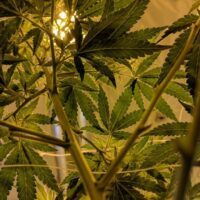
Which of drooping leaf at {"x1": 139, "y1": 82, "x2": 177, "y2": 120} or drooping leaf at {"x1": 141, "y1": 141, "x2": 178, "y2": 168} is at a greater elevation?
drooping leaf at {"x1": 139, "y1": 82, "x2": 177, "y2": 120}

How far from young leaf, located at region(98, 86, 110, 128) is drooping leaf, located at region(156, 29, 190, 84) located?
17 centimetres

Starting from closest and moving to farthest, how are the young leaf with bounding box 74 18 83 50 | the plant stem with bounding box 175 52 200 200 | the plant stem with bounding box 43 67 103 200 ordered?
the plant stem with bounding box 175 52 200 200 → the plant stem with bounding box 43 67 103 200 → the young leaf with bounding box 74 18 83 50

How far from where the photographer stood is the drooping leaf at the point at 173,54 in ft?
1.20

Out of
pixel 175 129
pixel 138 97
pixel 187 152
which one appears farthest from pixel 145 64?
pixel 187 152

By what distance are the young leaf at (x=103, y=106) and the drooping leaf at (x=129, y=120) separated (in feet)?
0.06

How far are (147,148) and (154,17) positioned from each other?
0.97 m

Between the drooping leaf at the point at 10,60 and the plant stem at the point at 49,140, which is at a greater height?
the drooping leaf at the point at 10,60

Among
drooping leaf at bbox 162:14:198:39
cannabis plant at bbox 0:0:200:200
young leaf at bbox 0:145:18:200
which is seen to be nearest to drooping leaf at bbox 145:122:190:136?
cannabis plant at bbox 0:0:200:200

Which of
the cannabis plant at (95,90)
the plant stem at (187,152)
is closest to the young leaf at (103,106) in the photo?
the cannabis plant at (95,90)

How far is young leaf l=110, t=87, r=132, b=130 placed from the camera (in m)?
0.53

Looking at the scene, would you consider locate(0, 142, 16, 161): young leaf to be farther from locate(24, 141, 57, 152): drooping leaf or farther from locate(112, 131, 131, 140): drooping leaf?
locate(112, 131, 131, 140): drooping leaf

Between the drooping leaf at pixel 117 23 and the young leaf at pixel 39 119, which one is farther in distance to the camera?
the young leaf at pixel 39 119

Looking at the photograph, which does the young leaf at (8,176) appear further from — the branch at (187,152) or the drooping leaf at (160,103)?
the branch at (187,152)

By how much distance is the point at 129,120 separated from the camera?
53cm
